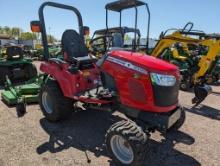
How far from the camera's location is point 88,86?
4.48 meters

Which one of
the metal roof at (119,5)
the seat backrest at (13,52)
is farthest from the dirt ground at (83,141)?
the seat backrest at (13,52)

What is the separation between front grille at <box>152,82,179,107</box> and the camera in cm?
324

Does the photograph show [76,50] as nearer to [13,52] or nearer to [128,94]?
[128,94]

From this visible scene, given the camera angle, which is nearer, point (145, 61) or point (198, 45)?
point (145, 61)

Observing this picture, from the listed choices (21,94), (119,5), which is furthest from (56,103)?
(119,5)

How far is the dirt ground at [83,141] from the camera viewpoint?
11.2ft

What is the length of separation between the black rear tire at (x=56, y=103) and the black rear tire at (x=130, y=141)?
1461 millimetres

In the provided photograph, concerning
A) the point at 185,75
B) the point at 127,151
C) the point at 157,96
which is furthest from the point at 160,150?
the point at 185,75

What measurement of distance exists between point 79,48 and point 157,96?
2299 millimetres

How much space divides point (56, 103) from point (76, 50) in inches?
45.7

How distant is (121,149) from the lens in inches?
132

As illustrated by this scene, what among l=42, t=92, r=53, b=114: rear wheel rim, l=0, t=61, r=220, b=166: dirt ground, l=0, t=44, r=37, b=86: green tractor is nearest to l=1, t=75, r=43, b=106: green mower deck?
l=0, t=61, r=220, b=166: dirt ground

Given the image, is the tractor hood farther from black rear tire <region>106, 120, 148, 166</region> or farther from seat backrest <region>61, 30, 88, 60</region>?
seat backrest <region>61, 30, 88, 60</region>

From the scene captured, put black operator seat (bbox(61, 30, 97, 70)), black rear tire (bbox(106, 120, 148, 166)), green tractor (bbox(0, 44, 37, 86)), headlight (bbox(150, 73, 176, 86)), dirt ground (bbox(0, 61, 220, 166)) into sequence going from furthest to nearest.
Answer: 1. green tractor (bbox(0, 44, 37, 86))
2. black operator seat (bbox(61, 30, 97, 70))
3. dirt ground (bbox(0, 61, 220, 166))
4. headlight (bbox(150, 73, 176, 86))
5. black rear tire (bbox(106, 120, 148, 166))
